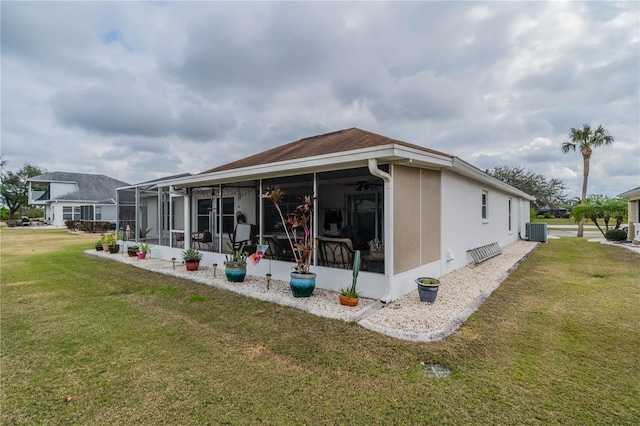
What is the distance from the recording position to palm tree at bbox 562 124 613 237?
65.8ft

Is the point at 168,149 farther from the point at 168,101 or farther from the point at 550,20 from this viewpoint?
the point at 550,20

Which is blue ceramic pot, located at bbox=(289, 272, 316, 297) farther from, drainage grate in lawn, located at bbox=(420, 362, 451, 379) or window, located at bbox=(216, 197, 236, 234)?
window, located at bbox=(216, 197, 236, 234)

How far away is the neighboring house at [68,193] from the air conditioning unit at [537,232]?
114 ft

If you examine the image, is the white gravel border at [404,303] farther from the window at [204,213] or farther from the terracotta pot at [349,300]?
the window at [204,213]

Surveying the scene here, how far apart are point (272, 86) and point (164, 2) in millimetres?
5450

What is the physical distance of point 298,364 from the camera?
10.6ft

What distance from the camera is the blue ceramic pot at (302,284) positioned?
18.1 feet

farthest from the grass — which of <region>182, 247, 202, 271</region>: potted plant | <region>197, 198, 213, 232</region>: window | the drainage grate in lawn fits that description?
<region>197, 198, 213, 232</region>: window

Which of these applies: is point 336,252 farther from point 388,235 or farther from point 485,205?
point 485,205

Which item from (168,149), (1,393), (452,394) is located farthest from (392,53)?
(168,149)

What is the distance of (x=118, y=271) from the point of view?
335 inches

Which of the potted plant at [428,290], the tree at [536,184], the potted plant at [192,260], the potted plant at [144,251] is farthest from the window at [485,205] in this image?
the tree at [536,184]

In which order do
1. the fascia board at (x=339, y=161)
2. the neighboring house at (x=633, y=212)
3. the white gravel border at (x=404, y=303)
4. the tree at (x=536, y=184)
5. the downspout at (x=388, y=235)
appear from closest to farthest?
the white gravel border at (x=404, y=303) < the fascia board at (x=339, y=161) < the downspout at (x=388, y=235) < the neighboring house at (x=633, y=212) < the tree at (x=536, y=184)

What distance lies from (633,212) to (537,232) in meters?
4.61
